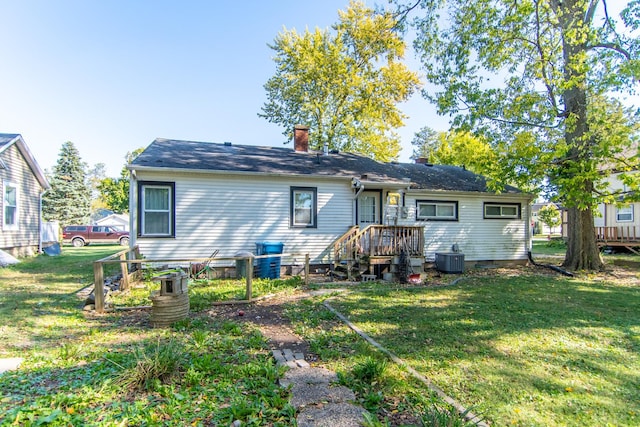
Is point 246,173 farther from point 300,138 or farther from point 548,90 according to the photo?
point 548,90

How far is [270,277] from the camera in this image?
9.82 m

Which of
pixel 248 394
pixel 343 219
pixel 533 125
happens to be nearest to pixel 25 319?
pixel 248 394

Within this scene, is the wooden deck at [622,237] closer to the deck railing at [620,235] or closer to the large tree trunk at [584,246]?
the deck railing at [620,235]

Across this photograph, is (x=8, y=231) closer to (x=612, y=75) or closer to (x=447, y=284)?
(x=447, y=284)

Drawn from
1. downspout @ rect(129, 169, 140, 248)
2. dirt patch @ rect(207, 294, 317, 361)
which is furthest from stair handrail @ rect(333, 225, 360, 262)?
downspout @ rect(129, 169, 140, 248)

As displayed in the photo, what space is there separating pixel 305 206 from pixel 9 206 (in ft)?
40.5

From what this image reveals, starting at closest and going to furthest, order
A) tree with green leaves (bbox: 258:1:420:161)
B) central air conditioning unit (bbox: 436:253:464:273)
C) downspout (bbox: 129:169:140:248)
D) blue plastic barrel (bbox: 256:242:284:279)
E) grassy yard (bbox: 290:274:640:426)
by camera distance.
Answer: grassy yard (bbox: 290:274:640:426), downspout (bbox: 129:169:140:248), blue plastic barrel (bbox: 256:242:284:279), central air conditioning unit (bbox: 436:253:464:273), tree with green leaves (bbox: 258:1:420:161)

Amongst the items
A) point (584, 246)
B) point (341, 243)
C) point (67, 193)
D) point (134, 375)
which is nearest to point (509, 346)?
point (134, 375)

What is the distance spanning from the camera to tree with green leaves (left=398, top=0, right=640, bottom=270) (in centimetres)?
1021

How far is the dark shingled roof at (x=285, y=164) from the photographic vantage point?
993 cm

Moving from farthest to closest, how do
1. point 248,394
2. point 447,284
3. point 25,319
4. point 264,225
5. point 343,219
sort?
point 343,219, point 264,225, point 447,284, point 25,319, point 248,394

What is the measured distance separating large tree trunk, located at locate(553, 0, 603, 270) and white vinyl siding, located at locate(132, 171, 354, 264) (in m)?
7.31

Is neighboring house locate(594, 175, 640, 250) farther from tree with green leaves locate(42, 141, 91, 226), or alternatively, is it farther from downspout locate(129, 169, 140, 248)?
tree with green leaves locate(42, 141, 91, 226)

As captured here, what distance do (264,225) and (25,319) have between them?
6040 millimetres
